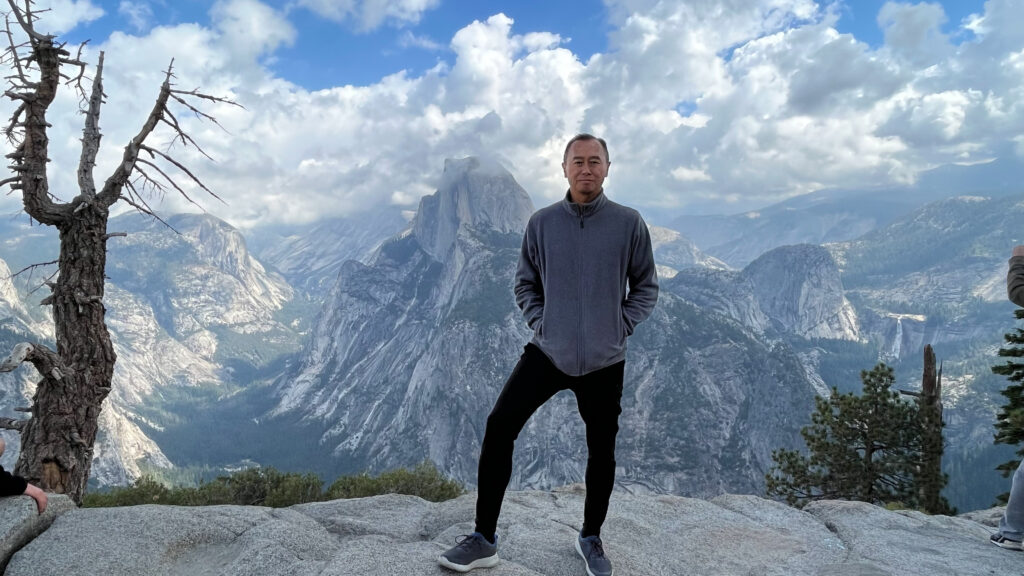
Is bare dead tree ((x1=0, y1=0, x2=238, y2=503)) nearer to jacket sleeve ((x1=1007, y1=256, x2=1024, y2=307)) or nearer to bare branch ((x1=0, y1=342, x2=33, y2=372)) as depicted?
bare branch ((x1=0, y1=342, x2=33, y2=372))

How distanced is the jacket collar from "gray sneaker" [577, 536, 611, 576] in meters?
3.39

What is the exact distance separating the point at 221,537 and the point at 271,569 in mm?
1378

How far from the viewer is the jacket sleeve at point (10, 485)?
6.18 metres

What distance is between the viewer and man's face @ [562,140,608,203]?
16.8ft

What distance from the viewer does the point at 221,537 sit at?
6.50 metres

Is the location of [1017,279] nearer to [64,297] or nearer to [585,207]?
[585,207]

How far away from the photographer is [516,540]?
650 centimetres

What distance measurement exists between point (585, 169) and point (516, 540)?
4371 millimetres

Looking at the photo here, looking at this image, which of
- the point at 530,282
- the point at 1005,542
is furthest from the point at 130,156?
the point at 1005,542

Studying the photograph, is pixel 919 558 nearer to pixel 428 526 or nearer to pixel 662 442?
pixel 428 526

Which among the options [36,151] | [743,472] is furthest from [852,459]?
[743,472]

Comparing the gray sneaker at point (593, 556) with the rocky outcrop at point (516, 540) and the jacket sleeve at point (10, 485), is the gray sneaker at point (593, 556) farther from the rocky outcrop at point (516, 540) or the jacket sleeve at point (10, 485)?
the jacket sleeve at point (10, 485)

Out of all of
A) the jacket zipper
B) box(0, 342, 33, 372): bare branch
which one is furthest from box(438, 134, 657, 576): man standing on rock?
box(0, 342, 33, 372): bare branch

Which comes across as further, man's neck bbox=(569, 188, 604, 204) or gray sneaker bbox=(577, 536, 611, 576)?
gray sneaker bbox=(577, 536, 611, 576)
